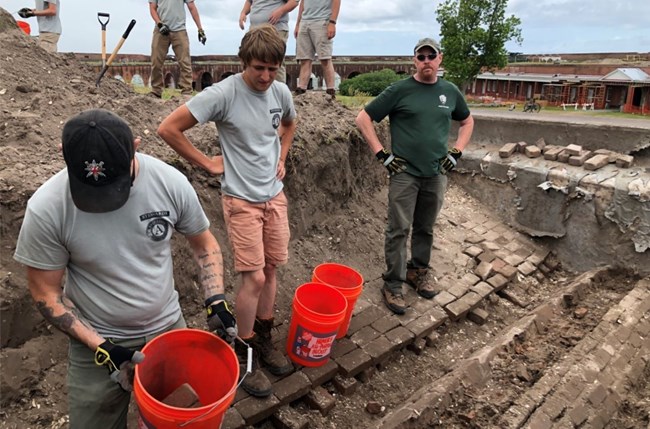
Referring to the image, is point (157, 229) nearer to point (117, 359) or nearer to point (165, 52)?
point (117, 359)

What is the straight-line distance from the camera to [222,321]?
221 centimetres

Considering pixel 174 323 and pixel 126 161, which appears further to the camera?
pixel 174 323

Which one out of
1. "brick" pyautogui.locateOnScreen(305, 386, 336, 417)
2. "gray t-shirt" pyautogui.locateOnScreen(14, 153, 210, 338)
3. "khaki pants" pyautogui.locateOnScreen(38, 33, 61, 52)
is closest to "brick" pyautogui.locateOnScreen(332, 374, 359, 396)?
"brick" pyautogui.locateOnScreen(305, 386, 336, 417)

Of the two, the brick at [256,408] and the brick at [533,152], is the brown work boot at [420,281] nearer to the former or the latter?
the brick at [256,408]

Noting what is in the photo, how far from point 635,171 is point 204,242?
6.16 m

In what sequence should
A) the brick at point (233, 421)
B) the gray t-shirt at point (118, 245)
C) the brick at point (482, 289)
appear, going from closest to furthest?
the gray t-shirt at point (118, 245)
the brick at point (233, 421)
the brick at point (482, 289)

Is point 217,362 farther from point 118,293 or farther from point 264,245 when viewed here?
point 264,245

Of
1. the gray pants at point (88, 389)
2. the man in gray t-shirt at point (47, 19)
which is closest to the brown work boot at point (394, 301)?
the gray pants at point (88, 389)

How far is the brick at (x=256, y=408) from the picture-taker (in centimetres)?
305

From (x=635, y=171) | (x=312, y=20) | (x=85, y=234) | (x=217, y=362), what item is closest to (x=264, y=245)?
(x=217, y=362)

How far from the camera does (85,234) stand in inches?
74.3

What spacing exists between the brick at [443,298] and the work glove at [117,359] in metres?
3.60

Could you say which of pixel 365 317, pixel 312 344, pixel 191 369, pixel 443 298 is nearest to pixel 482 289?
pixel 443 298

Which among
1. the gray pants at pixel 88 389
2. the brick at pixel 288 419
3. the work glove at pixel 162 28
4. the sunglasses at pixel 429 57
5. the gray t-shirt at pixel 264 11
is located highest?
the gray t-shirt at pixel 264 11
